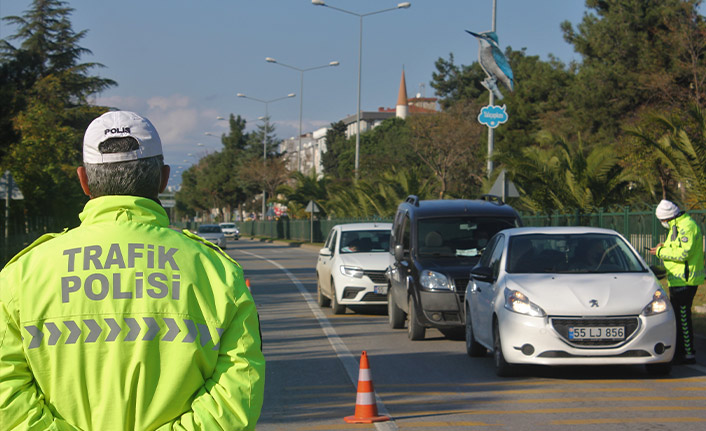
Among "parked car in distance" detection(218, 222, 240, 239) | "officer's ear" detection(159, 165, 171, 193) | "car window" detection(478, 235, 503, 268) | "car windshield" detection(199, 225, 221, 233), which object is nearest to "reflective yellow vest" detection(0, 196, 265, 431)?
"officer's ear" detection(159, 165, 171, 193)

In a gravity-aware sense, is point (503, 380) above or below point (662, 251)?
below

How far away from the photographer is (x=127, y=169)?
2611 mm

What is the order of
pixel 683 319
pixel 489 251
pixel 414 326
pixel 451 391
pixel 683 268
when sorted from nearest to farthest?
pixel 451 391 → pixel 683 319 → pixel 683 268 → pixel 489 251 → pixel 414 326

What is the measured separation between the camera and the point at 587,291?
9766 mm

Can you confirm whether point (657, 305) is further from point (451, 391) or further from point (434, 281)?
point (434, 281)

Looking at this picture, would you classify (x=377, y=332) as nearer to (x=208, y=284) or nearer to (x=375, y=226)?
(x=375, y=226)

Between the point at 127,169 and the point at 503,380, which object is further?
the point at 503,380

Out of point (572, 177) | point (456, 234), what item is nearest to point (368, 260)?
point (456, 234)

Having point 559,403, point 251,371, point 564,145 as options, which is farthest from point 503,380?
point 564,145

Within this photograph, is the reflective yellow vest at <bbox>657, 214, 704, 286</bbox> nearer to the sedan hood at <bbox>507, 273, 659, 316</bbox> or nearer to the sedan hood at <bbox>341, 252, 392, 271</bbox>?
the sedan hood at <bbox>507, 273, 659, 316</bbox>

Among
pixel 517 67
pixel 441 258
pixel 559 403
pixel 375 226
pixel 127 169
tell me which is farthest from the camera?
pixel 517 67

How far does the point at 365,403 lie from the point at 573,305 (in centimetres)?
288

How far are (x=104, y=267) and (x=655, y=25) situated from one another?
4108 cm

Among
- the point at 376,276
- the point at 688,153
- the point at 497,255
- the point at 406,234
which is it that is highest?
the point at 688,153
